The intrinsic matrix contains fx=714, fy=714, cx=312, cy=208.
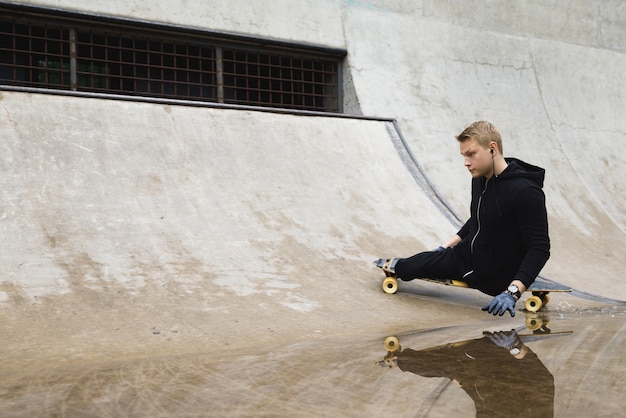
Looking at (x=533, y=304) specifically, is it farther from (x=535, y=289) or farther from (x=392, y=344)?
(x=392, y=344)

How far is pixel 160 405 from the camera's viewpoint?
2.40 metres

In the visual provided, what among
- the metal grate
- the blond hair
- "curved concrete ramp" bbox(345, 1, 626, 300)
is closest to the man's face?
the blond hair

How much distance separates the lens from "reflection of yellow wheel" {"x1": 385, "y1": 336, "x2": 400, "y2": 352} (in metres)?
3.35

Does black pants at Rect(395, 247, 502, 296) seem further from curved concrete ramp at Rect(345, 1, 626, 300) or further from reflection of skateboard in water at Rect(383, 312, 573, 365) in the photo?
curved concrete ramp at Rect(345, 1, 626, 300)

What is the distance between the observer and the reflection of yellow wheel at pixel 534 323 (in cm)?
398

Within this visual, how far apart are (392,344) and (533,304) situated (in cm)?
160

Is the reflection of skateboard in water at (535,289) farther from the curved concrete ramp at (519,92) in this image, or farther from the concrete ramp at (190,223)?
the curved concrete ramp at (519,92)

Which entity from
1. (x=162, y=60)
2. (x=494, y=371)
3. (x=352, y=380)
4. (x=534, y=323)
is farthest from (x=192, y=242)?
(x=162, y=60)

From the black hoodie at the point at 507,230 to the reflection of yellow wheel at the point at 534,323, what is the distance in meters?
0.25

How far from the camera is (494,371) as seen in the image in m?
2.77

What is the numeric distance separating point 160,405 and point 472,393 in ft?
3.48

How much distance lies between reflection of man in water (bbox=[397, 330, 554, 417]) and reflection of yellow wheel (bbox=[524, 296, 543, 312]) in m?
1.09

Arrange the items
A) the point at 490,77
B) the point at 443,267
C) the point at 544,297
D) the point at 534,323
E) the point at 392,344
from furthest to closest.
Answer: the point at 490,77
the point at 544,297
the point at 443,267
the point at 534,323
the point at 392,344

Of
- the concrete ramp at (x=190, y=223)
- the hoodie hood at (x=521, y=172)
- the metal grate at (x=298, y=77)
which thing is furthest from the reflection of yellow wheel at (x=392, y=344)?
the metal grate at (x=298, y=77)
